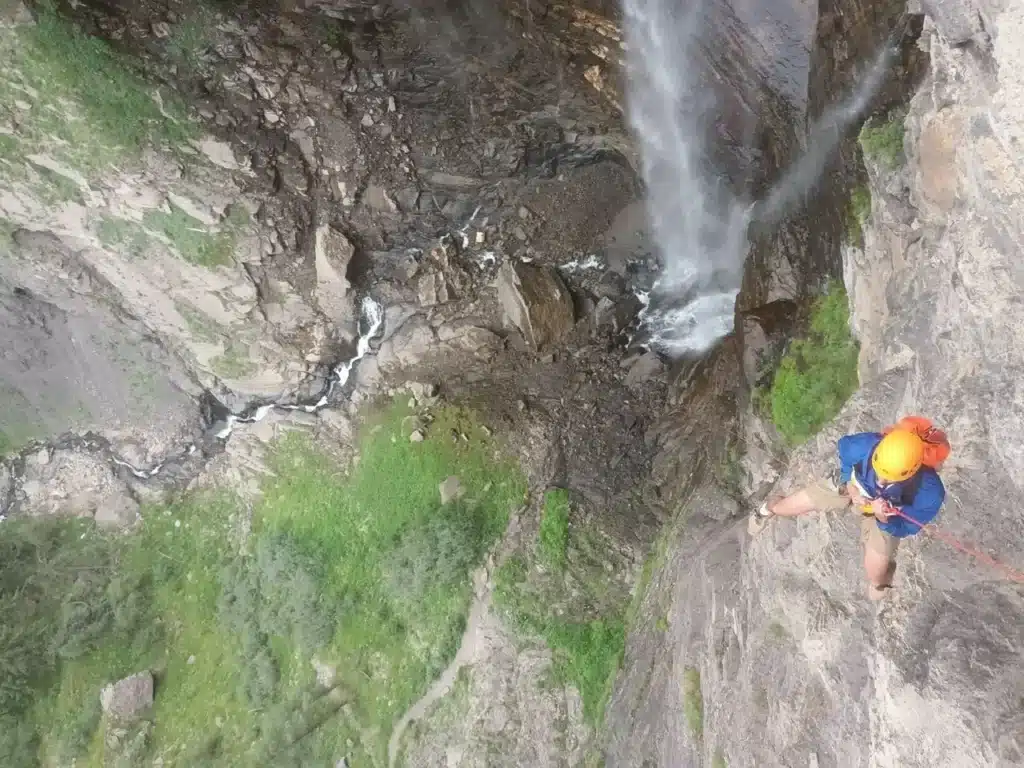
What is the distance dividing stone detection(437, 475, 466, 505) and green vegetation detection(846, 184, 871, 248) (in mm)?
7404

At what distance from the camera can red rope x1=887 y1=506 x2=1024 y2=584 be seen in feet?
13.4

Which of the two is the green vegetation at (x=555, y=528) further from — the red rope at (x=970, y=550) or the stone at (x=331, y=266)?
the red rope at (x=970, y=550)

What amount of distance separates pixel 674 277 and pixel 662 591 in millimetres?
6257

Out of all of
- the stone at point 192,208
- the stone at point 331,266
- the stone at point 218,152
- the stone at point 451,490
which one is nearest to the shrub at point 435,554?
the stone at point 451,490

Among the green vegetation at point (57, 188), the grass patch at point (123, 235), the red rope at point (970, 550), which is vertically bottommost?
the grass patch at point (123, 235)

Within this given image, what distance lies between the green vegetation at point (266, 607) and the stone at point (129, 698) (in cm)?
26

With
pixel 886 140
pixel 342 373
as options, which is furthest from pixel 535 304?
pixel 886 140

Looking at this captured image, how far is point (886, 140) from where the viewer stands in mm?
6805

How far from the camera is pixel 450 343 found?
1295cm

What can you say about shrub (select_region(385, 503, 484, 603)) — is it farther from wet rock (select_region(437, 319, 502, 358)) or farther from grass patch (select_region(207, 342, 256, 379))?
grass patch (select_region(207, 342, 256, 379))

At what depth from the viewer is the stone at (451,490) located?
40.2ft

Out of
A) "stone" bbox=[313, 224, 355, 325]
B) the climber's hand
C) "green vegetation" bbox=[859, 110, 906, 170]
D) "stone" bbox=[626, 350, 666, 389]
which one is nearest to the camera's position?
the climber's hand

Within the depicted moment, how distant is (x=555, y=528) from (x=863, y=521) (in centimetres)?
663

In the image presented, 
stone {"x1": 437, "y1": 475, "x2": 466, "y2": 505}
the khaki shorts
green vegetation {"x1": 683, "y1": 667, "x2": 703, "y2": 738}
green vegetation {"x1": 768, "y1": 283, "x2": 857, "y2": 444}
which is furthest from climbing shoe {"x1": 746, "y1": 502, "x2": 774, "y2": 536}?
stone {"x1": 437, "y1": 475, "x2": 466, "y2": 505}
